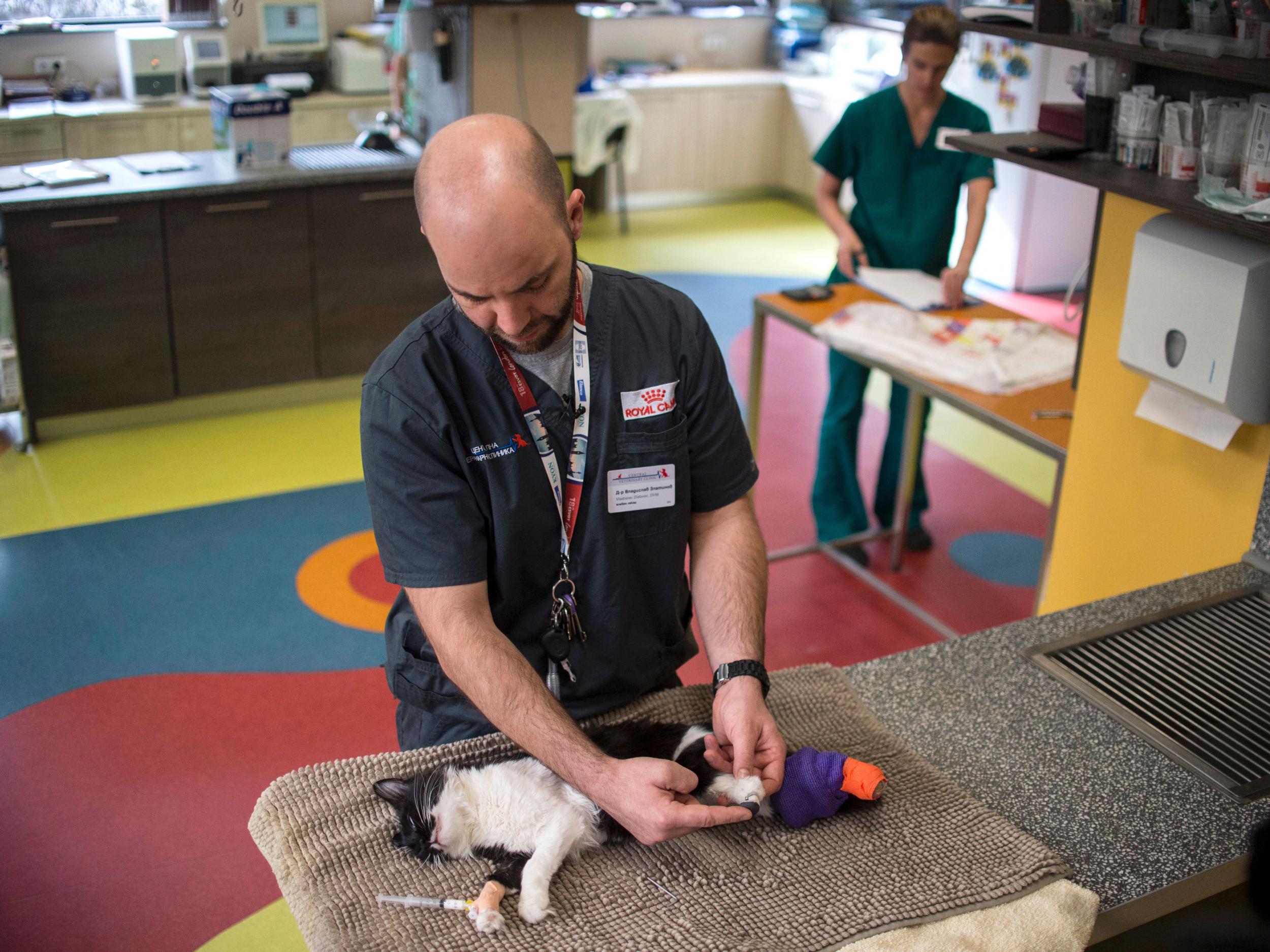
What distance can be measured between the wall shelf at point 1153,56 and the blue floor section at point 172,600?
2159mm

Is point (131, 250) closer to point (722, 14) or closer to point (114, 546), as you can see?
point (114, 546)

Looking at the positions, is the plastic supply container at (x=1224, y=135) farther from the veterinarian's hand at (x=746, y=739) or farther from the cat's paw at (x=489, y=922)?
the cat's paw at (x=489, y=922)

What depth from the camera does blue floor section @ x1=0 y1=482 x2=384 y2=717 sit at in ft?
10.1

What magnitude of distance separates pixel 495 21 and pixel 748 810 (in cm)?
411

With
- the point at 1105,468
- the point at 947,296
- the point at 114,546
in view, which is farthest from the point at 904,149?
the point at 114,546

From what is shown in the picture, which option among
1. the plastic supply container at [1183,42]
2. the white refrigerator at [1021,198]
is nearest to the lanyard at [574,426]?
the plastic supply container at [1183,42]

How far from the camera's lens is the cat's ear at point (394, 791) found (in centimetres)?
132

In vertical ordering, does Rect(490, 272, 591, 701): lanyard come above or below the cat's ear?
above

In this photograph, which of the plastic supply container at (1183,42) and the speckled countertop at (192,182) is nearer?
the plastic supply container at (1183,42)

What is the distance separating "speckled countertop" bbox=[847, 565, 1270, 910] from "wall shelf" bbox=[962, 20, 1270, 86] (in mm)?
816

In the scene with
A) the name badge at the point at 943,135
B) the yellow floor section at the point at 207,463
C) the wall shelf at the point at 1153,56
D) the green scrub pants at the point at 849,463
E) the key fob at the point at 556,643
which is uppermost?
the wall shelf at the point at 1153,56

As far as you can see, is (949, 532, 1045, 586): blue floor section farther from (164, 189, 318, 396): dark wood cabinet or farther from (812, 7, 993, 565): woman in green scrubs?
(164, 189, 318, 396): dark wood cabinet

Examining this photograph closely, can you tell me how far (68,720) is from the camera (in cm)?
285

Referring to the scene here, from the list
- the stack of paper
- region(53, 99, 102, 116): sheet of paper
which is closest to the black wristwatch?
the stack of paper
